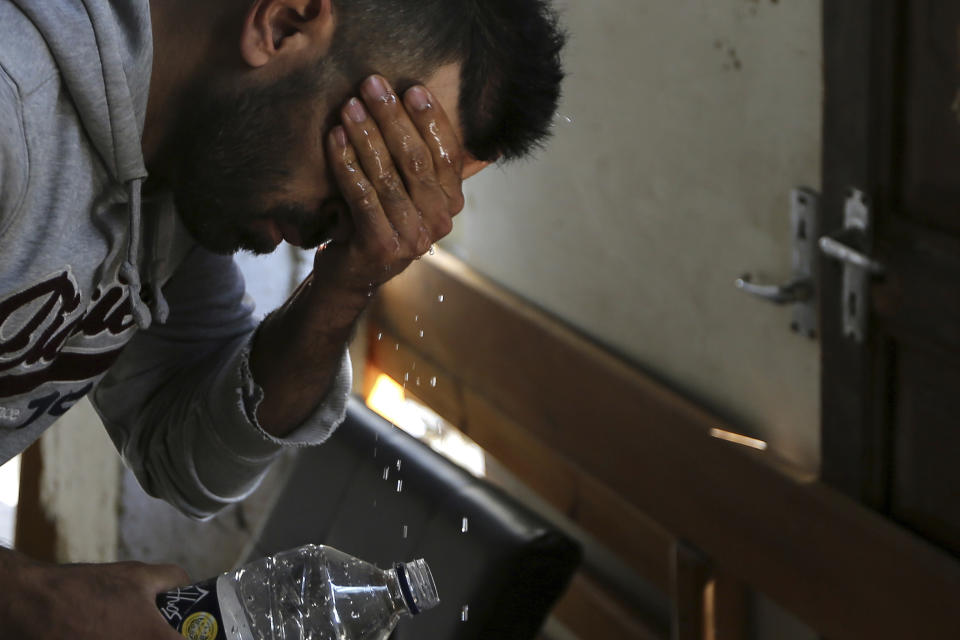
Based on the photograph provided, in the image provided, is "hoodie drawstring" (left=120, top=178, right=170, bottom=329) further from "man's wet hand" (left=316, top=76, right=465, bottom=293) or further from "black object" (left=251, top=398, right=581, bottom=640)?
"black object" (left=251, top=398, right=581, bottom=640)

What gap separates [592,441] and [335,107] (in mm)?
1091

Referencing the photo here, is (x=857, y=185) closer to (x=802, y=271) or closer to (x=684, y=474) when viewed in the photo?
(x=802, y=271)

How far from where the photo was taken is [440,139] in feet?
3.73

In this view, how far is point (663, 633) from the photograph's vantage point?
2.12m

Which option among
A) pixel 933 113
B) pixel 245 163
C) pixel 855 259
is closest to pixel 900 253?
pixel 855 259

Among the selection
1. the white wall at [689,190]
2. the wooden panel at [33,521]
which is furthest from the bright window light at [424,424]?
the wooden panel at [33,521]

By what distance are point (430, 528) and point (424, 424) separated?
4.53 ft

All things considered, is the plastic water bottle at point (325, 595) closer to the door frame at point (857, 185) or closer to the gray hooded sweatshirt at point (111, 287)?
the gray hooded sweatshirt at point (111, 287)

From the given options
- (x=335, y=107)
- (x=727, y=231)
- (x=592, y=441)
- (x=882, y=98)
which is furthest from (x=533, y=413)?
(x=335, y=107)

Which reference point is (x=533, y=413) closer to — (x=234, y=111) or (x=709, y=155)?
(x=709, y=155)

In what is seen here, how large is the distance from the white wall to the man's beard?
0.74 m

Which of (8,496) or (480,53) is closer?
(480,53)

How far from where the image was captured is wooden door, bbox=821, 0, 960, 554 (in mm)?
1421

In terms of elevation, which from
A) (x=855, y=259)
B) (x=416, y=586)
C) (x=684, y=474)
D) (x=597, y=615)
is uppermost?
(x=416, y=586)
